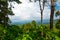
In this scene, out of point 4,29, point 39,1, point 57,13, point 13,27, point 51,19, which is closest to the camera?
point 4,29

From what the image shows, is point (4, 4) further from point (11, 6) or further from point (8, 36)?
point (8, 36)

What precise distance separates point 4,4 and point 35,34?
11461 millimetres

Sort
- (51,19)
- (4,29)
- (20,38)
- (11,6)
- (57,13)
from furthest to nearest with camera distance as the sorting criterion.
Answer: (11,6) < (57,13) < (51,19) < (4,29) < (20,38)

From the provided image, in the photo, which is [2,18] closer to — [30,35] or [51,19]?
[51,19]

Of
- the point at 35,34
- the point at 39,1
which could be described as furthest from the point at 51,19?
the point at 35,34

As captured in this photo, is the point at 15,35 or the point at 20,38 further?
the point at 15,35

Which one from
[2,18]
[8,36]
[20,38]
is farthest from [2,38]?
[2,18]

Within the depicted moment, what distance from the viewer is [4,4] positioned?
24328 millimetres

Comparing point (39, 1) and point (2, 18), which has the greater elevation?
point (39, 1)

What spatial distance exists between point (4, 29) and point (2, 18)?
10.7 meters

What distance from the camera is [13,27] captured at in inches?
588

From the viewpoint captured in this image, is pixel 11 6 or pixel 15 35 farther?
pixel 11 6

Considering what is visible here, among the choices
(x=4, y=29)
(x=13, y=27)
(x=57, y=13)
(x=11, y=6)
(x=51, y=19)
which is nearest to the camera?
(x=4, y=29)

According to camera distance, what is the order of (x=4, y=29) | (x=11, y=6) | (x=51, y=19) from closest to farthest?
(x=4, y=29), (x=51, y=19), (x=11, y=6)
